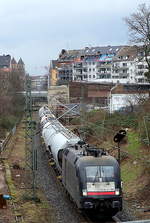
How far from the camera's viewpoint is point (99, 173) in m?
15.8

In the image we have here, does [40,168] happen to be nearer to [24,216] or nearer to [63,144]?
[63,144]

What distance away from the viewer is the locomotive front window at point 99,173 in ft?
51.3

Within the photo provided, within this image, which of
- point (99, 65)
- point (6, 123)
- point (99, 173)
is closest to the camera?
point (99, 173)

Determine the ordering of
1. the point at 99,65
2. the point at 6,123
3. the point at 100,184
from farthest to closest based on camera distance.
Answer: the point at 99,65 → the point at 6,123 → the point at 100,184

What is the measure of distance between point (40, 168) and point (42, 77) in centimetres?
12613

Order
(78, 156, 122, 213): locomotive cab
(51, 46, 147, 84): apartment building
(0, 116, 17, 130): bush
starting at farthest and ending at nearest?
(51, 46, 147, 84): apartment building < (0, 116, 17, 130): bush < (78, 156, 122, 213): locomotive cab

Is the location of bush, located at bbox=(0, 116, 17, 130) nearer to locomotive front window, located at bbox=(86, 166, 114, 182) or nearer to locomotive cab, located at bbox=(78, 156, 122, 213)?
locomotive cab, located at bbox=(78, 156, 122, 213)

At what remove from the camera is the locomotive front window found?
15622 mm

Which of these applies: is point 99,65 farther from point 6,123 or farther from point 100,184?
point 100,184


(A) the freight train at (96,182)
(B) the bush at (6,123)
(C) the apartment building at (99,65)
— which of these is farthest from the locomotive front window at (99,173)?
(C) the apartment building at (99,65)

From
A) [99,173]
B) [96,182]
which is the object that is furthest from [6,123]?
[96,182]

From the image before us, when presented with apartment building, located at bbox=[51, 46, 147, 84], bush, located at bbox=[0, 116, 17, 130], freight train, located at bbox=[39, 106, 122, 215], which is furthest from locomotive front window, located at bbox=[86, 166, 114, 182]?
apartment building, located at bbox=[51, 46, 147, 84]

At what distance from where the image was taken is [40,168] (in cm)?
2906

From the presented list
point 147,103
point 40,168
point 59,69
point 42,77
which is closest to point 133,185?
point 40,168
